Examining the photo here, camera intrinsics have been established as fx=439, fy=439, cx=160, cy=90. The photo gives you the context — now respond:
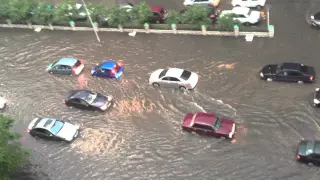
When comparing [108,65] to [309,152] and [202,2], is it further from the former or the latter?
[309,152]

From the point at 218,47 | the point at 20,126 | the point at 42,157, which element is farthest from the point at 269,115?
the point at 20,126

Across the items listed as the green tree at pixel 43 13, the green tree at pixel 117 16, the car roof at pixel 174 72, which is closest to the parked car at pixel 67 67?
the green tree at pixel 117 16

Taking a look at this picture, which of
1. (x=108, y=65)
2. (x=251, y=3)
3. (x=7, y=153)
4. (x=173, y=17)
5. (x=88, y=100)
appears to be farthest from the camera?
(x=251, y=3)

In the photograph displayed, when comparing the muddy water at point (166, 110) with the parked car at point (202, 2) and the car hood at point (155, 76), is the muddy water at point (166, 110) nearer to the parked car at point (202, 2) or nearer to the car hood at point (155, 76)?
the car hood at point (155, 76)

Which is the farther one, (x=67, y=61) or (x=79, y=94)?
(x=67, y=61)

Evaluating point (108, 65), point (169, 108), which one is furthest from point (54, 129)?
point (169, 108)

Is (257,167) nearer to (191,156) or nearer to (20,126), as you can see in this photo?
(191,156)
